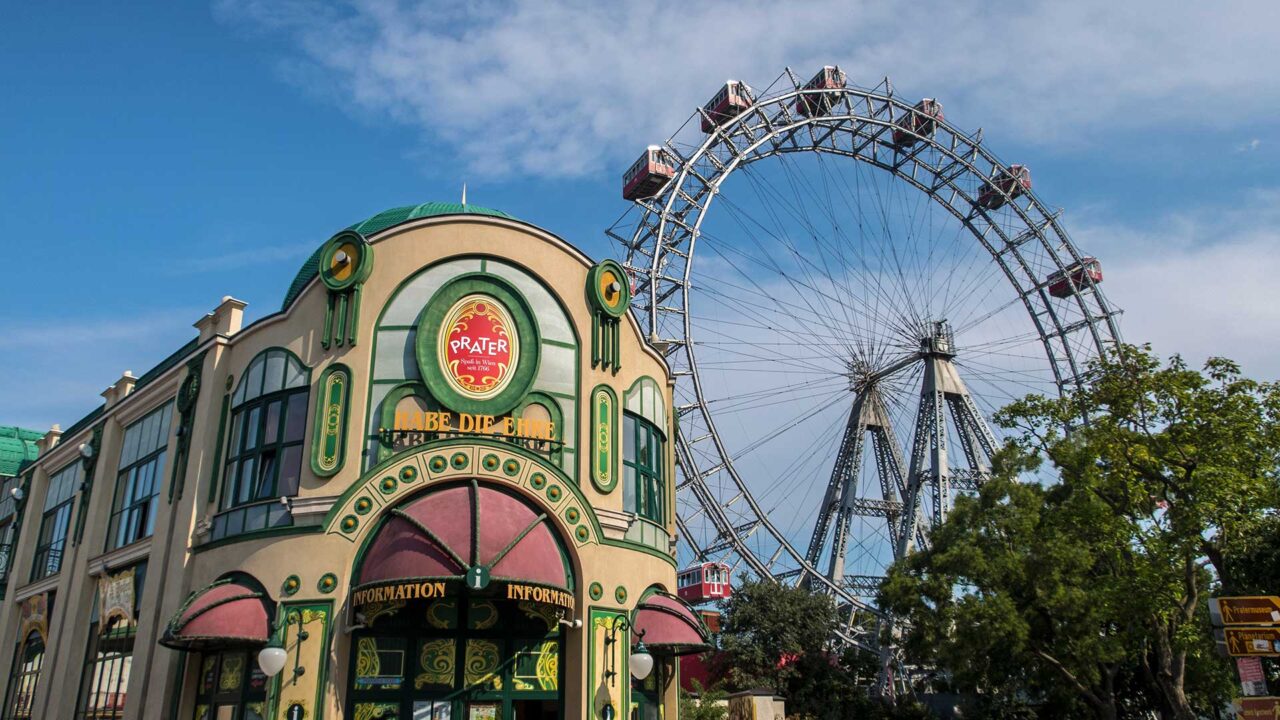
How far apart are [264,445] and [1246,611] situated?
19.1 meters

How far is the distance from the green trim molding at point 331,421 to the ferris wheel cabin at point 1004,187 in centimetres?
4358

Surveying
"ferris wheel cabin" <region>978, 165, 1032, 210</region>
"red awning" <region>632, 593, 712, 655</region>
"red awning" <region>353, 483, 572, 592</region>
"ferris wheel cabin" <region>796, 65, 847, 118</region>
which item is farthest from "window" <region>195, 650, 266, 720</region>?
"ferris wheel cabin" <region>978, 165, 1032, 210</region>

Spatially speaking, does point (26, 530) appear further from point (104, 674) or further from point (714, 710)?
point (714, 710)

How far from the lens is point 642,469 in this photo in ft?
81.4

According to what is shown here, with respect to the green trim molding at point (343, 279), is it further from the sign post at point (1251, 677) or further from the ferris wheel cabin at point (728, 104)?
the ferris wheel cabin at point (728, 104)

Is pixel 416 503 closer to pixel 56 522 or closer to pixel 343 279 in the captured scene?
pixel 343 279

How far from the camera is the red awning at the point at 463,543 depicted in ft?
63.4

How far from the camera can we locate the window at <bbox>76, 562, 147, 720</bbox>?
25.4 meters

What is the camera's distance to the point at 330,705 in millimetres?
19266

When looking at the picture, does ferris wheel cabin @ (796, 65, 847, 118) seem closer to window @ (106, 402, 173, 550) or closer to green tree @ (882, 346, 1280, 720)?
green tree @ (882, 346, 1280, 720)

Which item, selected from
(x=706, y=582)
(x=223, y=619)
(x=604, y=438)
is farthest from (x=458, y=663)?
(x=706, y=582)

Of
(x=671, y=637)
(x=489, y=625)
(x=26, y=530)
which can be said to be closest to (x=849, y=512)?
(x=671, y=637)

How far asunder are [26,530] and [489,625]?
25.3m

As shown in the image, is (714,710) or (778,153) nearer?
(714,710)
